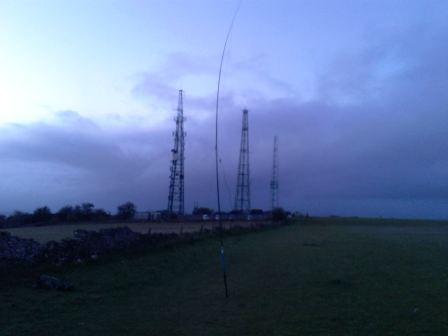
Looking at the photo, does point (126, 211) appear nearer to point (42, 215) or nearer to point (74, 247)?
point (42, 215)

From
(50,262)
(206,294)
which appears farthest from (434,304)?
(50,262)

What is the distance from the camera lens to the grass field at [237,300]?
946 centimetres

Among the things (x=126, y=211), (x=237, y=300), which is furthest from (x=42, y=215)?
(x=237, y=300)

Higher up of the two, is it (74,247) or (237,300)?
(74,247)

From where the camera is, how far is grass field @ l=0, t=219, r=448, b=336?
946 centimetres

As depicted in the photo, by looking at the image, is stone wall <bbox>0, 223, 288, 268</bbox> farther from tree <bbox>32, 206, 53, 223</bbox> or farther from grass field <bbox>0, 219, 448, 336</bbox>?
tree <bbox>32, 206, 53, 223</bbox>

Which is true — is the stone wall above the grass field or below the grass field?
above

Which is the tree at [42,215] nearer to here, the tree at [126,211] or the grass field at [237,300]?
the tree at [126,211]

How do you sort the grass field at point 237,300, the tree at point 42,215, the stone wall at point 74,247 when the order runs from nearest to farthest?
the grass field at point 237,300, the stone wall at point 74,247, the tree at point 42,215

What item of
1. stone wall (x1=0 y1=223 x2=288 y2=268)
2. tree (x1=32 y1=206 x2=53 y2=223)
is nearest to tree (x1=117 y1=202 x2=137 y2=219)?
tree (x1=32 y1=206 x2=53 y2=223)

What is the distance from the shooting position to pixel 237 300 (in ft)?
40.7

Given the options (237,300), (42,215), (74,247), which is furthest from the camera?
(42,215)

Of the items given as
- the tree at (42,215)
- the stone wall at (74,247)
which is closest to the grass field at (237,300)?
the stone wall at (74,247)

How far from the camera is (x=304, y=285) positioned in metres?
14.8
